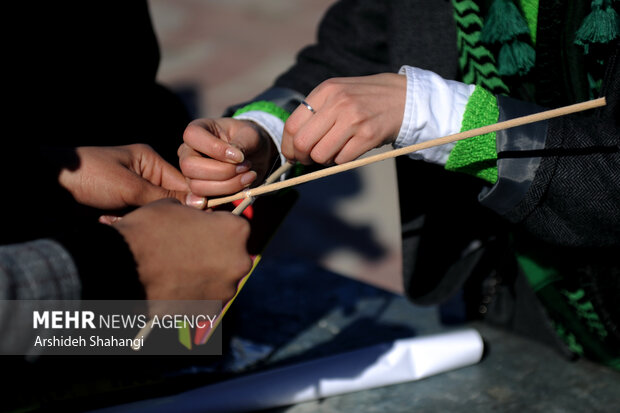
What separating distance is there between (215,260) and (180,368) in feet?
1.43

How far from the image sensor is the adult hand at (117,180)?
0.73m

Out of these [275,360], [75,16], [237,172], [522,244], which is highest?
[75,16]

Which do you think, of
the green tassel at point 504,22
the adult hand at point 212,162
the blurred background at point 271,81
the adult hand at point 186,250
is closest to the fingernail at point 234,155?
the adult hand at point 212,162

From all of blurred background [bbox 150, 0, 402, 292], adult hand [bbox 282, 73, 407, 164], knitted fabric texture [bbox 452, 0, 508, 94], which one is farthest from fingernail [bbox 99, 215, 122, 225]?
blurred background [bbox 150, 0, 402, 292]

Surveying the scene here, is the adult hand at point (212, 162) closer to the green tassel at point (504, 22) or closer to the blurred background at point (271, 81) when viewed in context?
the green tassel at point (504, 22)

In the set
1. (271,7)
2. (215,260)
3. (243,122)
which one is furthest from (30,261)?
(271,7)

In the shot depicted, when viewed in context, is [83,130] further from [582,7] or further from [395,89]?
[582,7]

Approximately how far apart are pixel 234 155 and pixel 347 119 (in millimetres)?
144

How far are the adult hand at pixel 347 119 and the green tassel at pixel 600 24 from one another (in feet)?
0.74

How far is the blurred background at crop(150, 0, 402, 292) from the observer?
6.24ft

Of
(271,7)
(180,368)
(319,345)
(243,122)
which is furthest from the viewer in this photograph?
(271,7)

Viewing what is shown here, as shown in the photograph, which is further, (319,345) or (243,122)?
(319,345)

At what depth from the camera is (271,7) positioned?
137 inches

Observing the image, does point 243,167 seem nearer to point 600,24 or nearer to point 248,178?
point 248,178
